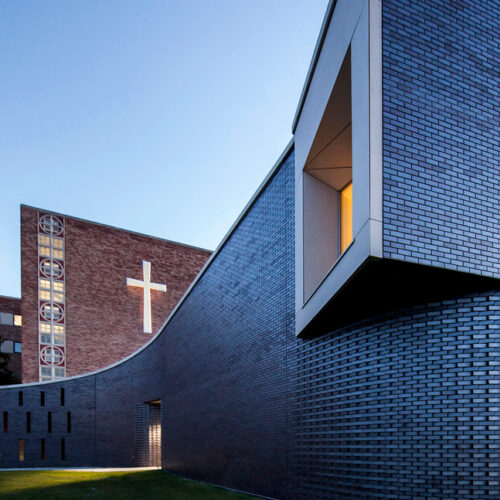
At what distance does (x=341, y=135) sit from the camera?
7742 millimetres

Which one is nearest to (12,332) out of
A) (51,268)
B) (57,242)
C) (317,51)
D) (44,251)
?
(51,268)

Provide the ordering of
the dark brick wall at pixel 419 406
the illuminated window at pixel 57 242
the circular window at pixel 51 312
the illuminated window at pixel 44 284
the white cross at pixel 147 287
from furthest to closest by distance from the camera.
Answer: the white cross at pixel 147 287, the illuminated window at pixel 57 242, the illuminated window at pixel 44 284, the circular window at pixel 51 312, the dark brick wall at pixel 419 406

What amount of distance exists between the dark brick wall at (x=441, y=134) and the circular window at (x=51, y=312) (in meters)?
26.4

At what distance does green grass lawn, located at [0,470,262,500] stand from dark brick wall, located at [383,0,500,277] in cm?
760

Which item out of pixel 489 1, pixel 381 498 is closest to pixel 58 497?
pixel 381 498

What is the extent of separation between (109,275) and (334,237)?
82.3ft

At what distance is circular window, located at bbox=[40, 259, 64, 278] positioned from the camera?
91.9ft

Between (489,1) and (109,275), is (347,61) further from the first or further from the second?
(109,275)

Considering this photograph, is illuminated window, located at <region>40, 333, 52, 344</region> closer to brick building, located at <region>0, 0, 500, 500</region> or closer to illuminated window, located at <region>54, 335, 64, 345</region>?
illuminated window, located at <region>54, 335, 64, 345</region>

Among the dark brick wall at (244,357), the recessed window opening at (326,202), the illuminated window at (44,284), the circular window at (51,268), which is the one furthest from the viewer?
the circular window at (51,268)

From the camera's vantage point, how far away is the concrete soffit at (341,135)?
5336mm

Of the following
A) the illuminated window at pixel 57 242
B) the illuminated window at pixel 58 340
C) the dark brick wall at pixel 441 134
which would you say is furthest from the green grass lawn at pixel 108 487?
the illuminated window at pixel 57 242

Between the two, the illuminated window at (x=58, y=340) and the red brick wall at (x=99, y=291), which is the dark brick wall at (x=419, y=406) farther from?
the red brick wall at (x=99, y=291)

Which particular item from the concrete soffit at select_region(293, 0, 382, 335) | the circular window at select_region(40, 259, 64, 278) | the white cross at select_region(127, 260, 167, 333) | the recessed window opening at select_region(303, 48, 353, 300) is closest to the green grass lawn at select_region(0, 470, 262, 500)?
the recessed window opening at select_region(303, 48, 353, 300)
